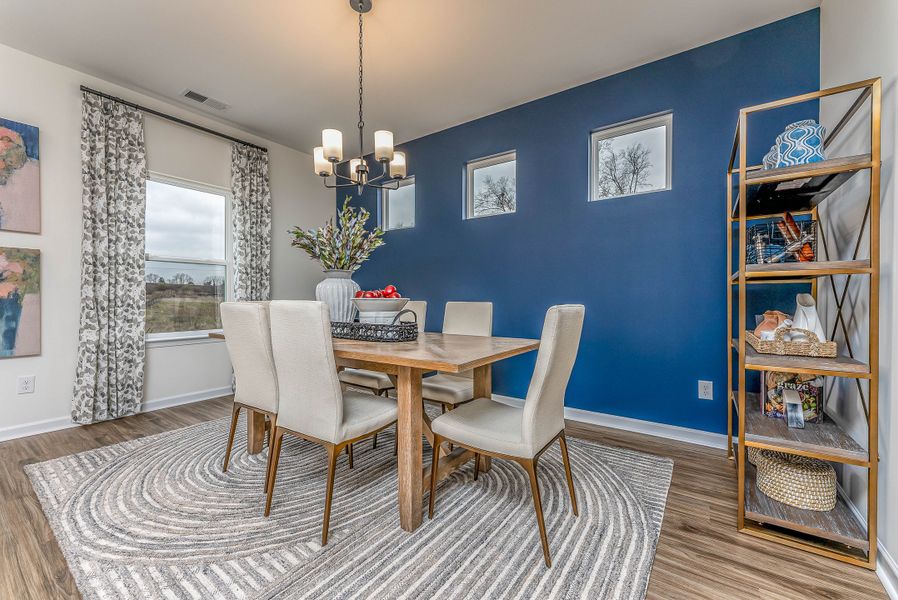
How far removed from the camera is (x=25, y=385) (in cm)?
283

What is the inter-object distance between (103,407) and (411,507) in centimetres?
299

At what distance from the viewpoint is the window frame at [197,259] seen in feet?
11.6

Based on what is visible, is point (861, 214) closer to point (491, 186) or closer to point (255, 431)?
point (491, 186)

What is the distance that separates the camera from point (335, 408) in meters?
1.60

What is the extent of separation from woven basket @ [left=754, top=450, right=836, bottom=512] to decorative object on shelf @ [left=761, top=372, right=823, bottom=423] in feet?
0.71

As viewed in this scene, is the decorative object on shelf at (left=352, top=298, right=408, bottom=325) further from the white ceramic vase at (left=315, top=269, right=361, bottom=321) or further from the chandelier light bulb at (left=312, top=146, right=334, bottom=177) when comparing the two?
the chandelier light bulb at (left=312, top=146, right=334, bottom=177)

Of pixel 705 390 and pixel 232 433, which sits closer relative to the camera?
pixel 232 433

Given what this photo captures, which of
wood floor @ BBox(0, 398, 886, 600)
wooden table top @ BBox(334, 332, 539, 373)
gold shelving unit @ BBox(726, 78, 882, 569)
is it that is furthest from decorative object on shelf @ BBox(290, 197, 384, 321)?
gold shelving unit @ BBox(726, 78, 882, 569)

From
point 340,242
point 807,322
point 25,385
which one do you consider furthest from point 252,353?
point 807,322

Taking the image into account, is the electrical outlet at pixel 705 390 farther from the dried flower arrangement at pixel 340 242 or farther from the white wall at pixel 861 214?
the dried flower arrangement at pixel 340 242

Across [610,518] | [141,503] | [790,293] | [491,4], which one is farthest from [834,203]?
[141,503]

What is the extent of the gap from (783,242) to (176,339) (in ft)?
15.2

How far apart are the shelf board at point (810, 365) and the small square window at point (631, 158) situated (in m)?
1.66

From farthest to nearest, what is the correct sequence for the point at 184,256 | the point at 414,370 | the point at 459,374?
1. the point at 184,256
2. the point at 459,374
3. the point at 414,370
